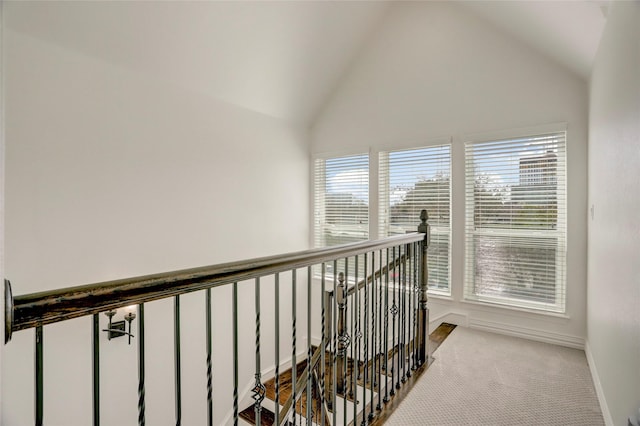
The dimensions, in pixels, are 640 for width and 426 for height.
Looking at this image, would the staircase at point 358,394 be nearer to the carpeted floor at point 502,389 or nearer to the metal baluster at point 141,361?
the carpeted floor at point 502,389

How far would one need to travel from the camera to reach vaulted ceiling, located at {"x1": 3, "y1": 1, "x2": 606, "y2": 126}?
2.34 metres

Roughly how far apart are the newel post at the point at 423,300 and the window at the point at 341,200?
6.16 feet

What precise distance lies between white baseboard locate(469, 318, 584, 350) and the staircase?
29cm

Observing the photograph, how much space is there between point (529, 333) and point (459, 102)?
2472 millimetres

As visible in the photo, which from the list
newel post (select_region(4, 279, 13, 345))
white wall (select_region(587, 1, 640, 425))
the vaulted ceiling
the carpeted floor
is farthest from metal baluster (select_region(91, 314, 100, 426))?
the vaulted ceiling

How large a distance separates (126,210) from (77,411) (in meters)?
1.65

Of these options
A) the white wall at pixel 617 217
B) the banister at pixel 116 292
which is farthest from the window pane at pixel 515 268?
the banister at pixel 116 292

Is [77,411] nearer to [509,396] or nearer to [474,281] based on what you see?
[509,396]

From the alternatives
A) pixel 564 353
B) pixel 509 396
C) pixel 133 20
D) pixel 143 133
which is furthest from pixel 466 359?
pixel 133 20

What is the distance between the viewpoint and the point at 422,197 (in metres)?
3.86

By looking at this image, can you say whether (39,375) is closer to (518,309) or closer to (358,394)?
(358,394)

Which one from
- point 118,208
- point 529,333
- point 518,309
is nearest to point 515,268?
point 518,309

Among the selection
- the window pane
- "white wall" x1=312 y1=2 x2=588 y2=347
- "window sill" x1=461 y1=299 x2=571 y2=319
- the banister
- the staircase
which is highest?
"white wall" x1=312 y1=2 x2=588 y2=347

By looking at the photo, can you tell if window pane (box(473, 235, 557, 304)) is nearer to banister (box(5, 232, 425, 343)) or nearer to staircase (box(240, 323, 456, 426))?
staircase (box(240, 323, 456, 426))
